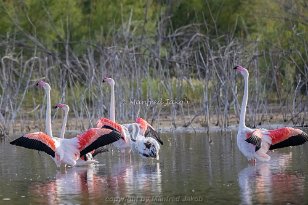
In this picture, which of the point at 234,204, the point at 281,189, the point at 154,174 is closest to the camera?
the point at 234,204

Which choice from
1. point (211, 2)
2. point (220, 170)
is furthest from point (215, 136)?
point (211, 2)

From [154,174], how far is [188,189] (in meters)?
1.81

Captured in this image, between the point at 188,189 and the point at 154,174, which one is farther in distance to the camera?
the point at 154,174

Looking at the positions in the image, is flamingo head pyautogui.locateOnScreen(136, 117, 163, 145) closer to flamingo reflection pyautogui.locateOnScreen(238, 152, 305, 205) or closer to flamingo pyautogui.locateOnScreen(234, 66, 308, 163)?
flamingo pyautogui.locateOnScreen(234, 66, 308, 163)

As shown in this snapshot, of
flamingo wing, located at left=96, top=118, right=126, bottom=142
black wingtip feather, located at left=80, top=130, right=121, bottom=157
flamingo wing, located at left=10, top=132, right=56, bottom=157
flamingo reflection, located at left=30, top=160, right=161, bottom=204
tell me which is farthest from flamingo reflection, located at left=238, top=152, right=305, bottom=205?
flamingo wing, located at left=10, top=132, right=56, bottom=157

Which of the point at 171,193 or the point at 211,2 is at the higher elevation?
the point at 211,2

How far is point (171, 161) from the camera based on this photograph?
1466cm

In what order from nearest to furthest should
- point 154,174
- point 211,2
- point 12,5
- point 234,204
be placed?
point 234,204 < point 154,174 < point 12,5 < point 211,2

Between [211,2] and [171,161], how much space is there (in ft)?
72.9

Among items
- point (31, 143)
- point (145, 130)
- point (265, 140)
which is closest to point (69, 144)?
point (31, 143)

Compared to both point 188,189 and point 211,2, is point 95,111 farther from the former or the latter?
point 211,2

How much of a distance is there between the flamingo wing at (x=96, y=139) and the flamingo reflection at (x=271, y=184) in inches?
83.1

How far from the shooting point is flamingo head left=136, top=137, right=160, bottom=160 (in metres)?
14.6

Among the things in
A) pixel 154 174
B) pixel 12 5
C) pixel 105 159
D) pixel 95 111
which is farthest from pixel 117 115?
pixel 12 5
